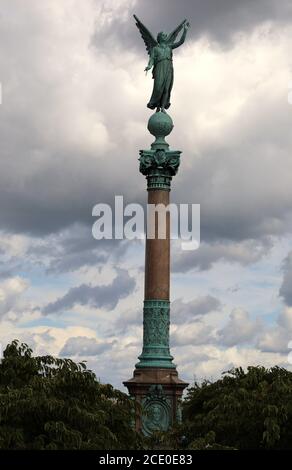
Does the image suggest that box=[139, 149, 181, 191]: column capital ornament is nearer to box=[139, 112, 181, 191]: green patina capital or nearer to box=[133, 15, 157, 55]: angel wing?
box=[139, 112, 181, 191]: green patina capital

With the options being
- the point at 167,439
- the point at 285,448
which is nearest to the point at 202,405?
the point at 167,439

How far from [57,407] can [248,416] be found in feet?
26.9

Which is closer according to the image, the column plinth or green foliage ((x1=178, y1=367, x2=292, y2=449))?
green foliage ((x1=178, y1=367, x2=292, y2=449))

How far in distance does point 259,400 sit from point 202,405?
6270mm

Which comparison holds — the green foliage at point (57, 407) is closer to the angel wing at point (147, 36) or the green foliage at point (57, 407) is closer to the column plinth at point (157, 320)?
the column plinth at point (157, 320)

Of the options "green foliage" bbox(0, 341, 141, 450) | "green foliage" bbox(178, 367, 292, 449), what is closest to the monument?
"green foliage" bbox(178, 367, 292, 449)

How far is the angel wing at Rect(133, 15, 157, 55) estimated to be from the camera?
210 ft

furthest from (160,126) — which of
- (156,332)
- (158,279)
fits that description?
(156,332)

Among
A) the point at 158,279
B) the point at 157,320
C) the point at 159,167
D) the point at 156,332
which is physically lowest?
the point at 156,332

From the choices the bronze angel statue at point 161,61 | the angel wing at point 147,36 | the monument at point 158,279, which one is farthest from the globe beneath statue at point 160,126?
the angel wing at point 147,36

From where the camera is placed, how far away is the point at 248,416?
45562 millimetres

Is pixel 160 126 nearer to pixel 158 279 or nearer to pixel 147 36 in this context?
pixel 147 36

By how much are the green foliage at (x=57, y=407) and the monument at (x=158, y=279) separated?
1220 centimetres
